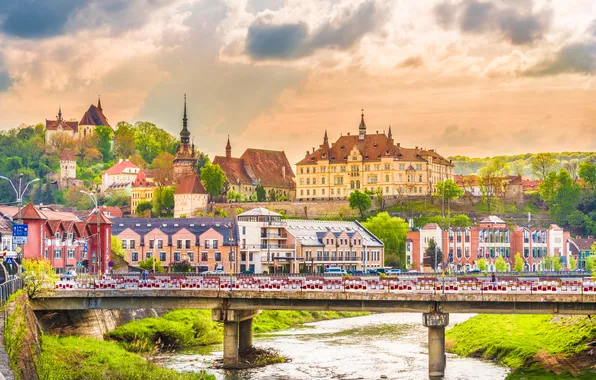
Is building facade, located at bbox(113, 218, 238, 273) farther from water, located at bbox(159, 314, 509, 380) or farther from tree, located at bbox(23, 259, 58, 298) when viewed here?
tree, located at bbox(23, 259, 58, 298)

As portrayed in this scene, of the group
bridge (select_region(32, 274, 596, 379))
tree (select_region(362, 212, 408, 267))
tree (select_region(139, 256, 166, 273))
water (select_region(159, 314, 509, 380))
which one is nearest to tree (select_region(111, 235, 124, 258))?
tree (select_region(139, 256, 166, 273))

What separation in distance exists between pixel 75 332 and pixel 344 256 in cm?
8189

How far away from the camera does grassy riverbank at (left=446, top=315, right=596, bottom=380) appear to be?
6662cm

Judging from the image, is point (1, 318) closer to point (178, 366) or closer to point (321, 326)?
point (178, 366)

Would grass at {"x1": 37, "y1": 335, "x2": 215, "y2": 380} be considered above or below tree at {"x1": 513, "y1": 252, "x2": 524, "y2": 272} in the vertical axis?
below

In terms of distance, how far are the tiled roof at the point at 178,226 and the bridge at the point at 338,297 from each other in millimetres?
69266

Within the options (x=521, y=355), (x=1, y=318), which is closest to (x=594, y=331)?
(x=521, y=355)

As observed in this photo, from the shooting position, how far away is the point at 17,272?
74.8m

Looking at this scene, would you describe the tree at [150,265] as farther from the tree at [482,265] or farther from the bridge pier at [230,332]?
the bridge pier at [230,332]

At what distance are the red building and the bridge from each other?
32217 mm

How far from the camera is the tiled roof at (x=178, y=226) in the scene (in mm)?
145375

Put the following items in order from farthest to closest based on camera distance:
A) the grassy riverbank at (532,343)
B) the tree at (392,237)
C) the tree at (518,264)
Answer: the tree at (518,264), the tree at (392,237), the grassy riverbank at (532,343)

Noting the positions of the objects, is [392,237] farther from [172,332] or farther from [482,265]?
[172,332]

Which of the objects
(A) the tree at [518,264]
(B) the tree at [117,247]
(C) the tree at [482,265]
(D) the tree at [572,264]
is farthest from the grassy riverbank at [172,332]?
(D) the tree at [572,264]
